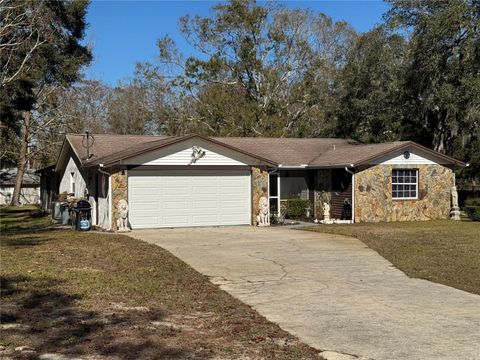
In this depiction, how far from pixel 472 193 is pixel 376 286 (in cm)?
2562

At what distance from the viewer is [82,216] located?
22.3 meters

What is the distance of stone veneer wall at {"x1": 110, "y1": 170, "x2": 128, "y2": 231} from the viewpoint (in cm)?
2036

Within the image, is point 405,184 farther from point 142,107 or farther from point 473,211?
point 142,107

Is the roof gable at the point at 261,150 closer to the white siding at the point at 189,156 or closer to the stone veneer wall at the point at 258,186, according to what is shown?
the white siding at the point at 189,156

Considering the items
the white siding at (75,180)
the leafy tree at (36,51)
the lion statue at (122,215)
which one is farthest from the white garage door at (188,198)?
the leafy tree at (36,51)

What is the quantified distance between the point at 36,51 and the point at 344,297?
925 inches

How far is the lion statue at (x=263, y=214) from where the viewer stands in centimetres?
2250

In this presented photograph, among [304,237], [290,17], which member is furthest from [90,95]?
[304,237]

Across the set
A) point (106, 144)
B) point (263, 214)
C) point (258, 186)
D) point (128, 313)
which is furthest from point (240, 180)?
point (128, 313)

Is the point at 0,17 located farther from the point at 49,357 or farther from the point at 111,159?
the point at 49,357

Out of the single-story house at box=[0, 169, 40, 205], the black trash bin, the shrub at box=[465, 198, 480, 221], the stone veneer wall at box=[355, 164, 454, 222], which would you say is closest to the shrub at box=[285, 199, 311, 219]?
the stone veneer wall at box=[355, 164, 454, 222]

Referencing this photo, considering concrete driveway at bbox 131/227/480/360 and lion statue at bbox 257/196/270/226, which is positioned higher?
lion statue at bbox 257/196/270/226

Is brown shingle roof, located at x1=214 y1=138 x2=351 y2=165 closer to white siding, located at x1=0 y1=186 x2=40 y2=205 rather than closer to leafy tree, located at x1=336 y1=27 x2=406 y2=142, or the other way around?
leafy tree, located at x1=336 y1=27 x2=406 y2=142

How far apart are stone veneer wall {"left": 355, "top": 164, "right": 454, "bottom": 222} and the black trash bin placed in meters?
10.6
